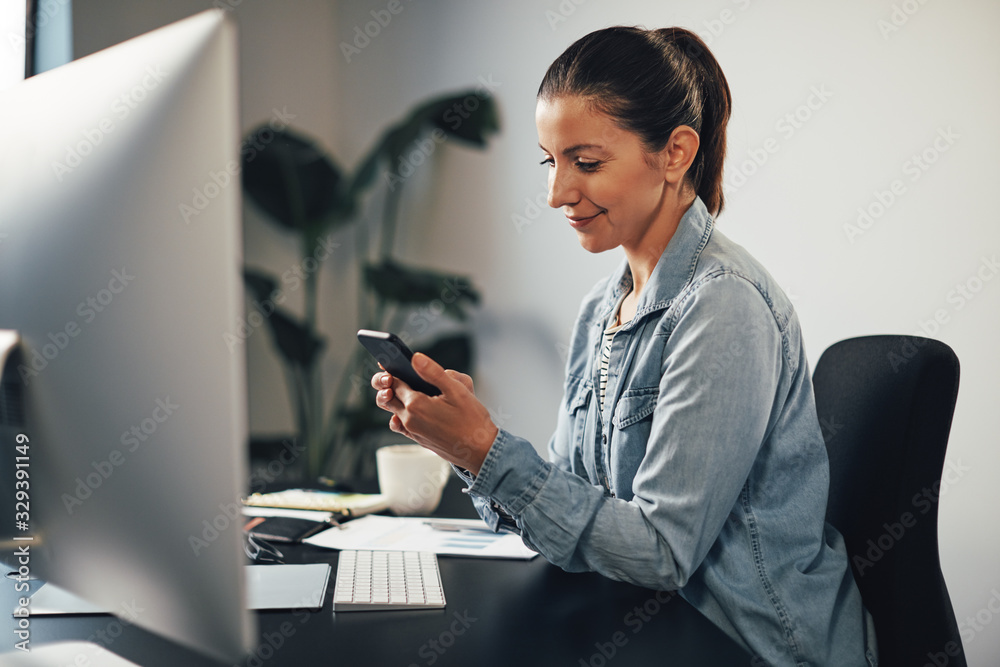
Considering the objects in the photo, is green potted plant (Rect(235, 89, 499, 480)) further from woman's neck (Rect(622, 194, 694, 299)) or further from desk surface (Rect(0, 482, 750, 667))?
desk surface (Rect(0, 482, 750, 667))

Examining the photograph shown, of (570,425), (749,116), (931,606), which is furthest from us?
(749,116)

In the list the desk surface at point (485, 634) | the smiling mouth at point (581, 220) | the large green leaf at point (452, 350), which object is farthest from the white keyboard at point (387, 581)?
the large green leaf at point (452, 350)

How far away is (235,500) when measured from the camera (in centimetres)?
38

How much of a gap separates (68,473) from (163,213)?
18 cm

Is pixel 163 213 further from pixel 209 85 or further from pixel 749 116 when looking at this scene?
pixel 749 116

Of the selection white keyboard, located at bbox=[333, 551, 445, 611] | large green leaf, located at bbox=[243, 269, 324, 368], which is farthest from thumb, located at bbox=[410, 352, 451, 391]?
large green leaf, located at bbox=[243, 269, 324, 368]

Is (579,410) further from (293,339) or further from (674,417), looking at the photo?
(293,339)

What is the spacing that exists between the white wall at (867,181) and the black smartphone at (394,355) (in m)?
1.17

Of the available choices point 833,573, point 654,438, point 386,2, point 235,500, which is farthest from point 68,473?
point 386,2

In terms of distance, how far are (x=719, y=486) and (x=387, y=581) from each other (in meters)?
0.40

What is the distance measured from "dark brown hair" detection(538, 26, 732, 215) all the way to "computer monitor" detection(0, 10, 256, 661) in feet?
2.30

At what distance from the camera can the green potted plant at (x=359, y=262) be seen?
2.47 meters

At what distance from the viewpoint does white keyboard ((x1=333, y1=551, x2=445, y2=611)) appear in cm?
81

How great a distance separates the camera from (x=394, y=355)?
2.74ft
